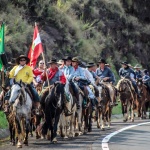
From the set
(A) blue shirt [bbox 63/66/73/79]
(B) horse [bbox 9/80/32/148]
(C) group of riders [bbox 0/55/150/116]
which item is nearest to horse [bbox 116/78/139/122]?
(C) group of riders [bbox 0/55/150/116]

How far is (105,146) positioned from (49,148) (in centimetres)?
142

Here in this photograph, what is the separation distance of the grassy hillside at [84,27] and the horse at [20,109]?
417 inches

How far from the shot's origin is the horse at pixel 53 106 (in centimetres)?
1794

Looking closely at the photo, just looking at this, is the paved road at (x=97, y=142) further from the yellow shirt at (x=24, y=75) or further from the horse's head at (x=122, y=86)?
the horse's head at (x=122, y=86)

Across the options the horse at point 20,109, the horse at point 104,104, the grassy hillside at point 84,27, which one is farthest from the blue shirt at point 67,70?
the grassy hillside at point 84,27

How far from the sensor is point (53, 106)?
18.2 meters

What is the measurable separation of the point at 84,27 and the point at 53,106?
70.1 feet

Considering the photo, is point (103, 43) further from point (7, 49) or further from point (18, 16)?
point (7, 49)

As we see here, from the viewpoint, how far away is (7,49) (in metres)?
27.3

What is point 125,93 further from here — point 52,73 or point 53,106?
point 53,106

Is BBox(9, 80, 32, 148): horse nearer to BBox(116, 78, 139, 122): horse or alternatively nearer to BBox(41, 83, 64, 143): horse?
BBox(41, 83, 64, 143): horse

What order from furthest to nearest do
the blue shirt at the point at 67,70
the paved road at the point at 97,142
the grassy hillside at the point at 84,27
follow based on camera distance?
the grassy hillside at the point at 84,27, the blue shirt at the point at 67,70, the paved road at the point at 97,142

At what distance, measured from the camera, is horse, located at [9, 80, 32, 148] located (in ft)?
54.9

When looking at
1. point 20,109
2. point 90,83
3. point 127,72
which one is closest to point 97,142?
point 20,109
